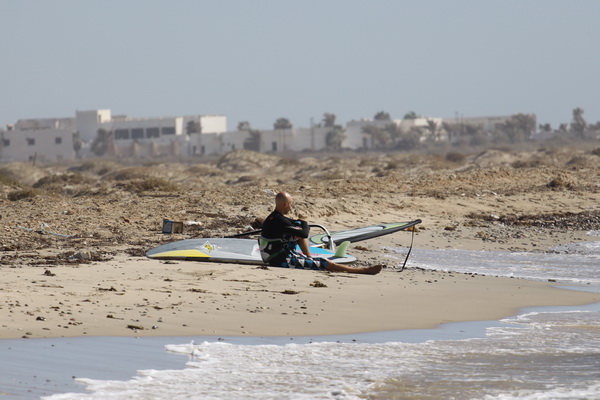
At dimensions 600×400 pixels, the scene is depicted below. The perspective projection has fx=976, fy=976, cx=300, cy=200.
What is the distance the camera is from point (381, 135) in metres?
121

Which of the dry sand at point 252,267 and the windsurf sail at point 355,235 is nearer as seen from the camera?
the dry sand at point 252,267

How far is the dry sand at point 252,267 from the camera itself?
868 centimetres

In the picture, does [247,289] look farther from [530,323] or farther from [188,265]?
[530,323]

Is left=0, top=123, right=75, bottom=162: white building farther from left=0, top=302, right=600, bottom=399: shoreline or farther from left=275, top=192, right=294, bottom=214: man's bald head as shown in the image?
left=0, top=302, right=600, bottom=399: shoreline

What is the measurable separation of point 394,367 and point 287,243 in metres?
4.78

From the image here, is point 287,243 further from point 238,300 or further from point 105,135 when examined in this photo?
point 105,135

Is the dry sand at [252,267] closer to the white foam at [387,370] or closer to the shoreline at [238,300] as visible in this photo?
the shoreline at [238,300]

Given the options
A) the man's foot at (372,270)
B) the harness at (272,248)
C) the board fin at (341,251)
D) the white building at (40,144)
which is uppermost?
the white building at (40,144)

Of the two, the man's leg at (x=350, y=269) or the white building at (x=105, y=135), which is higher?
the white building at (x=105, y=135)

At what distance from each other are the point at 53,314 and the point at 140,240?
22.2 ft

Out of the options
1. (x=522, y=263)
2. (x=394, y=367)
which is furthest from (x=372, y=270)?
(x=394, y=367)

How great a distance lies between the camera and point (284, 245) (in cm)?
1191

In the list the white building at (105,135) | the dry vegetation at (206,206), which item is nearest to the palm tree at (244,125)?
the white building at (105,135)

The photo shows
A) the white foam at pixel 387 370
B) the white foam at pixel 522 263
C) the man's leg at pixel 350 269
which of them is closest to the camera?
the white foam at pixel 387 370
